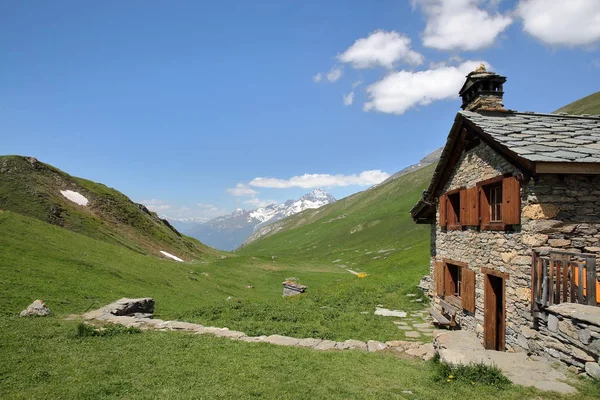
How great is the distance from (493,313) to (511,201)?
4.63m

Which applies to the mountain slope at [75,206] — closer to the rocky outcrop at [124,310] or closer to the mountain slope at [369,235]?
the rocky outcrop at [124,310]

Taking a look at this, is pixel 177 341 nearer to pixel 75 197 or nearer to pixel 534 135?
pixel 534 135

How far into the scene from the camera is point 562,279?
32.5 ft

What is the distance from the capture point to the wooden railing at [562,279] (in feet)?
29.8

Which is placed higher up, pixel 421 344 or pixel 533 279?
pixel 533 279

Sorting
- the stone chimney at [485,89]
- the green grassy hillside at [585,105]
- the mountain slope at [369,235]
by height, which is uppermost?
the green grassy hillside at [585,105]

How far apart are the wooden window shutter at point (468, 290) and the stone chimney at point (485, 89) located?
713 centimetres

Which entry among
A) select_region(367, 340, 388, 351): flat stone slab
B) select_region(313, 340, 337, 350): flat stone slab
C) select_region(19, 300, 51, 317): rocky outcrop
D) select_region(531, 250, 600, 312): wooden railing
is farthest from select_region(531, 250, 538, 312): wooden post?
select_region(19, 300, 51, 317): rocky outcrop

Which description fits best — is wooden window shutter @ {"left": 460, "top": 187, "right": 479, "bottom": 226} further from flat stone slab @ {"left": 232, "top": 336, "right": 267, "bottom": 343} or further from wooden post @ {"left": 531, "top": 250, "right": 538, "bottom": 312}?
flat stone slab @ {"left": 232, "top": 336, "right": 267, "bottom": 343}

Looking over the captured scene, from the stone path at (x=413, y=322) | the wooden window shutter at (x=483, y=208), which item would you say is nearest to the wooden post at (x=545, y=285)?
the wooden window shutter at (x=483, y=208)

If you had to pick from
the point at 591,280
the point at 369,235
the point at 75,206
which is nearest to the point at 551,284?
the point at 591,280

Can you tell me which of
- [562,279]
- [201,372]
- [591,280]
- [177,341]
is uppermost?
[591,280]

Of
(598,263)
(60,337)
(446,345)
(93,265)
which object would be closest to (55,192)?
(93,265)

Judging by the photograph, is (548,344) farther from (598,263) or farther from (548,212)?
(548,212)
